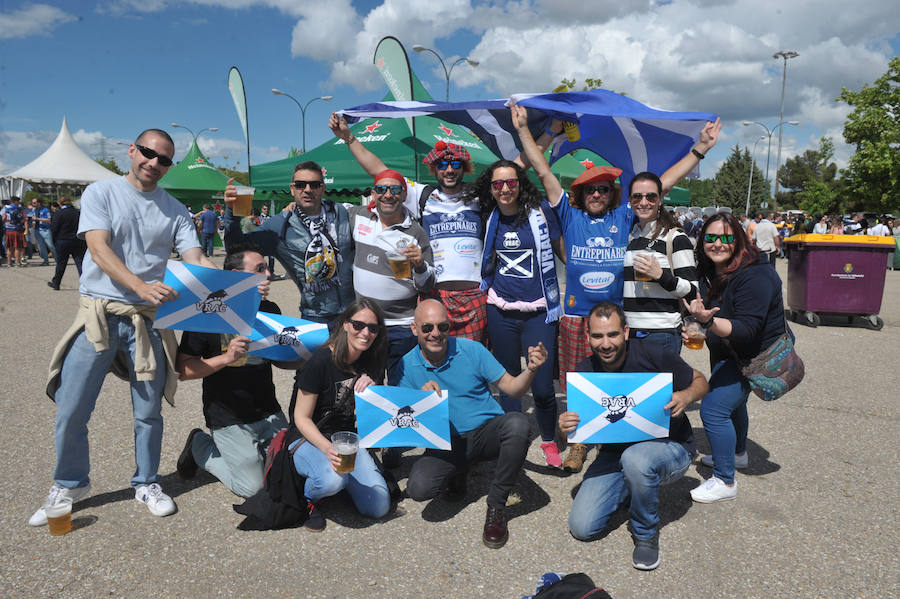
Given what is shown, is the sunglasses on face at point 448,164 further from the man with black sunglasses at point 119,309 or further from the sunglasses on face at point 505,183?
the man with black sunglasses at point 119,309

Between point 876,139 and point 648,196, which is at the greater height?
point 876,139

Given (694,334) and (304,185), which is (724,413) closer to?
(694,334)

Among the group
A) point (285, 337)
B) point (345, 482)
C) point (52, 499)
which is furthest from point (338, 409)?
point (52, 499)

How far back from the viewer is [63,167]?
2875cm

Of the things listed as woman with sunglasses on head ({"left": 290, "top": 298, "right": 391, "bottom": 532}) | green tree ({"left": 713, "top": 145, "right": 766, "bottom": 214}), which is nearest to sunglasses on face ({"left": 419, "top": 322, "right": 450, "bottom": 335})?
woman with sunglasses on head ({"left": 290, "top": 298, "right": 391, "bottom": 532})

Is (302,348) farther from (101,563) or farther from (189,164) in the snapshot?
(189,164)

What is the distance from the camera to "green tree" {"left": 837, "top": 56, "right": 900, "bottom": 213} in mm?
27109

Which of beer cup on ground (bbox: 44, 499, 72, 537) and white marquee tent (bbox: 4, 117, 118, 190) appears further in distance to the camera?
white marquee tent (bbox: 4, 117, 118, 190)

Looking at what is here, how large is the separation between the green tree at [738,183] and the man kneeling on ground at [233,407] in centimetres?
8212

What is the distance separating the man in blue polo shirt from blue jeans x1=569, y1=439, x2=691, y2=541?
396 mm

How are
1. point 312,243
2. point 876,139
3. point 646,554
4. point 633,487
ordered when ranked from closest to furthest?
1. point 646,554
2. point 633,487
3. point 312,243
4. point 876,139

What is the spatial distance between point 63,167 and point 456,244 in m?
32.3

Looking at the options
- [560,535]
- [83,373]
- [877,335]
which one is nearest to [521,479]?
[560,535]

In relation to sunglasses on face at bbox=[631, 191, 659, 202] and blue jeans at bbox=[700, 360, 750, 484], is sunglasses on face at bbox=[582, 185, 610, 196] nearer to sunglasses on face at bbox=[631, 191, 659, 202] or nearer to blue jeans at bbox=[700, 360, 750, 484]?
sunglasses on face at bbox=[631, 191, 659, 202]
